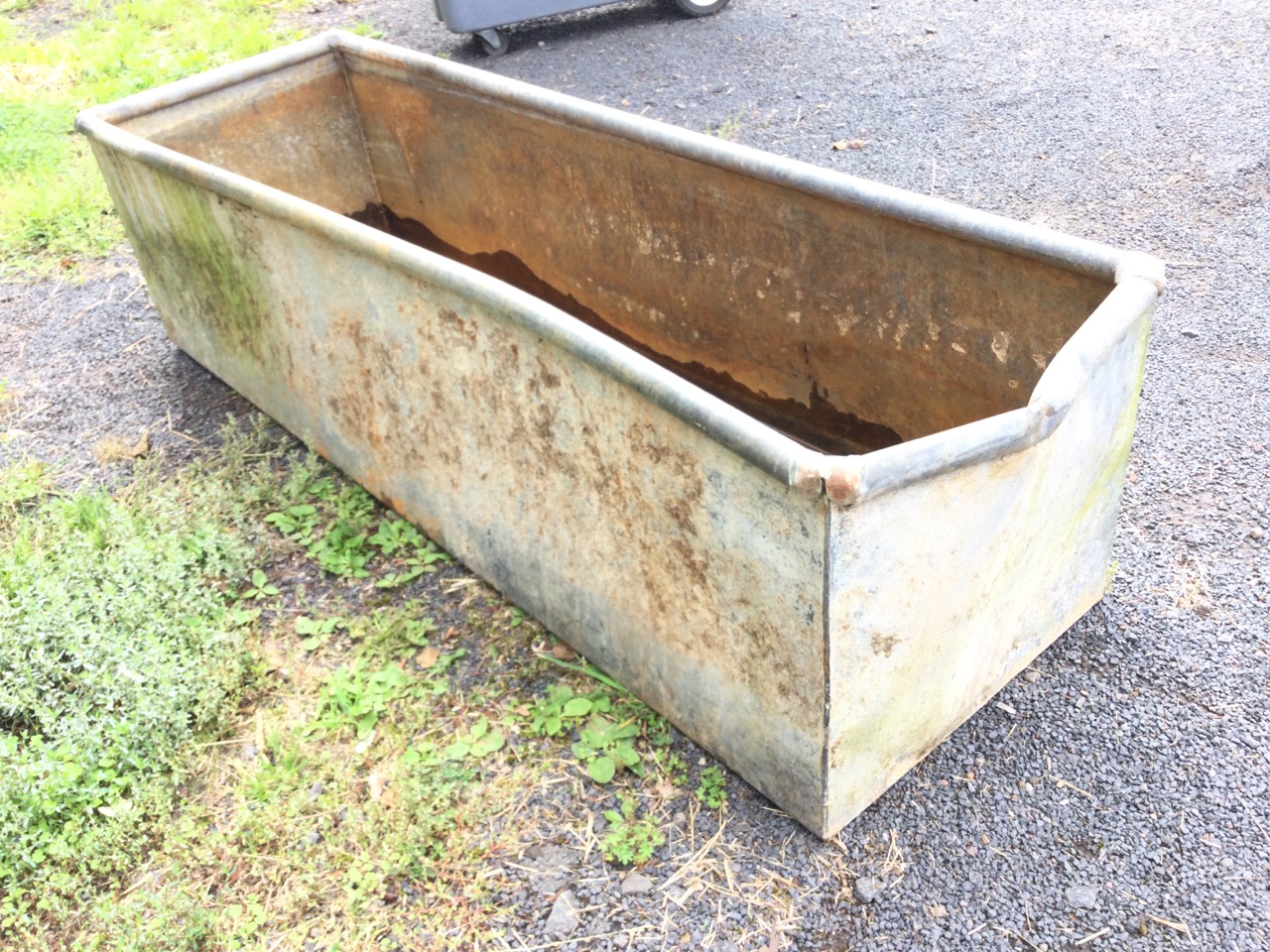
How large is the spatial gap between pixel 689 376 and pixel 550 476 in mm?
1078

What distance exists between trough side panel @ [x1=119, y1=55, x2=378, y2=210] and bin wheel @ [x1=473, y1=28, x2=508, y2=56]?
2411 mm

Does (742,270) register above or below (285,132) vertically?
below

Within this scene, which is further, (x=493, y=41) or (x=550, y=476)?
(x=493, y=41)

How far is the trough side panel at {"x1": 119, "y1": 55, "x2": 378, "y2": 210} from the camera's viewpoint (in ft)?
12.8

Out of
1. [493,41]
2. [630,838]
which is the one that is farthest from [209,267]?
[493,41]

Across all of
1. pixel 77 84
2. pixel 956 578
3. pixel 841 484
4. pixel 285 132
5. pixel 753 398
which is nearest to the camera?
pixel 841 484

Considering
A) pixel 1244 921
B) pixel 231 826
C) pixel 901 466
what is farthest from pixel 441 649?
pixel 1244 921

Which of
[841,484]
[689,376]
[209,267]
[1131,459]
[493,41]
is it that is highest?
[841,484]

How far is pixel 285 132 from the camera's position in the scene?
162 inches

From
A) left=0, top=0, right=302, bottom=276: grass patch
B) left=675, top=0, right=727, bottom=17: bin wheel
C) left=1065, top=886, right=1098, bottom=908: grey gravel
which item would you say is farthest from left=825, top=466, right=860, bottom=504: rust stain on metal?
left=675, top=0, right=727, bottom=17: bin wheel

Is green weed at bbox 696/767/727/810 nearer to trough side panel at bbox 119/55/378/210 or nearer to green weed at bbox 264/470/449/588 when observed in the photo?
green weed at bbox 264/470/449/588

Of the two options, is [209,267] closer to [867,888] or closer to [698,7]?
[867,888]

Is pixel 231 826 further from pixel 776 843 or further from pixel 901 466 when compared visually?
pixel 901 466

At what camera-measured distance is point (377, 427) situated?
3129mm
